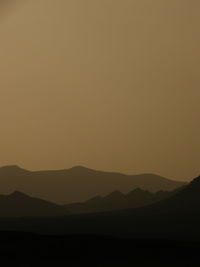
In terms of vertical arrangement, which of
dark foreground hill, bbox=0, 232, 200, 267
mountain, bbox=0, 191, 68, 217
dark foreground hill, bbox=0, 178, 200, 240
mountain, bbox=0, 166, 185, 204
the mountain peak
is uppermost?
mountain, bbox=0, 166, 185, 204

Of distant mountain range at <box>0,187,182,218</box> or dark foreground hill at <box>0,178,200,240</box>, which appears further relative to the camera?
distant mountain range at <box>0,187,182,218</box>

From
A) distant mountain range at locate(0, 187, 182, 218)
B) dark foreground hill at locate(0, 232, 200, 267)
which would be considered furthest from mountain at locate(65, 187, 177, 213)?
dark foreground hill at locate(0, 232, 200, 267)

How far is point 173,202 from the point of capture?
282 cm

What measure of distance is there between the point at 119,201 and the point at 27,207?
1.50ft

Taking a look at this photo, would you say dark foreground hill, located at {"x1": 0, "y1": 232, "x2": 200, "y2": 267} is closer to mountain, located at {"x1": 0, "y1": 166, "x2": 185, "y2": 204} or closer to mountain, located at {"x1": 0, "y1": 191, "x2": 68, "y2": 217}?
mountain, located at {"x1": 0, "y1": 191, "x2": 68, "y2": 217}

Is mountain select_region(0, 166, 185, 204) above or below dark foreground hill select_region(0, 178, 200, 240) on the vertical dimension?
above

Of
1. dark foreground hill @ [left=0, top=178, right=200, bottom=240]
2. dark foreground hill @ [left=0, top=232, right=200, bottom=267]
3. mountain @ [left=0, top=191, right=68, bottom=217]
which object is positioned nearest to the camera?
dark foreground hill @ [left=0, top=232, right=200, bottom=267]

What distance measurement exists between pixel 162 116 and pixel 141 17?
538 millimetres

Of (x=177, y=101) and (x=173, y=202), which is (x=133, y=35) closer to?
(x=177, y=101)

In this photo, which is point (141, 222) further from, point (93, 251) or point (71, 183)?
point (71, 183)

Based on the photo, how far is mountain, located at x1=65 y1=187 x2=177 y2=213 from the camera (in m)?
2.85

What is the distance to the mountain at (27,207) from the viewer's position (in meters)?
2.84

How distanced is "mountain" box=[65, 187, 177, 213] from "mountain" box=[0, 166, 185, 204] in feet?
0.08

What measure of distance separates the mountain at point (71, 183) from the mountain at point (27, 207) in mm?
36
